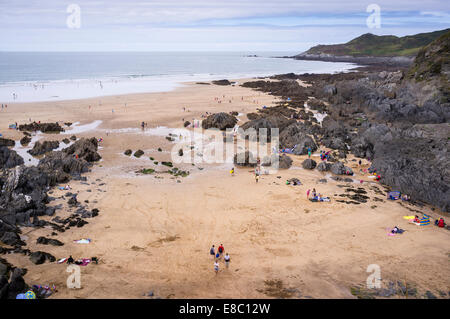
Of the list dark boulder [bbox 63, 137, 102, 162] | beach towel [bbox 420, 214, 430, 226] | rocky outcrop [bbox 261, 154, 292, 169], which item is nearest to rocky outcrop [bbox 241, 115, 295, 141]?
rocky outcrop [bbox 261, 154, 292, 169]

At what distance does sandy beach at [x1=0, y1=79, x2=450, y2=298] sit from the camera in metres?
13.8

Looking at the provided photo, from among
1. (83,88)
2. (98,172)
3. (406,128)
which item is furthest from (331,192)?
(83,88)

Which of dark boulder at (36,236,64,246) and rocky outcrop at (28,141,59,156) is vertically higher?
rocky outcrop at (28,141,59,156)

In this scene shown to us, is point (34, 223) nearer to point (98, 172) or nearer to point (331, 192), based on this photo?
point (98, 172)

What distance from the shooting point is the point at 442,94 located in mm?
39500

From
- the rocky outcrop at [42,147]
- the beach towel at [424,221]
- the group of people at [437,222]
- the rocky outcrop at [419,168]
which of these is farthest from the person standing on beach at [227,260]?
the rocky outcrop at [42,147]

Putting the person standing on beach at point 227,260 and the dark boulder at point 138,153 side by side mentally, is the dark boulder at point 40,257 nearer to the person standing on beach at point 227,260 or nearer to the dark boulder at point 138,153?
the person standing on beach at point 227,260

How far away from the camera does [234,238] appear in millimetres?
17969

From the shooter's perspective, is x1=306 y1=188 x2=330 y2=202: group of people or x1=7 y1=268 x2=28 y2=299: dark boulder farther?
x1=306 y1=188 x2=330 y2=202: group of people

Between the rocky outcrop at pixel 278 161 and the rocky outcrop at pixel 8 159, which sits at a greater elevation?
the rocky outcrop at pixel 8 159

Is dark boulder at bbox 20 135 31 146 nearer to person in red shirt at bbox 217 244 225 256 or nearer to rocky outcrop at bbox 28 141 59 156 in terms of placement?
rocky outcrop at bbox 28 141 59 156

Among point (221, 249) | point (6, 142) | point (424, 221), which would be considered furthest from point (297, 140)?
point (6, 142)

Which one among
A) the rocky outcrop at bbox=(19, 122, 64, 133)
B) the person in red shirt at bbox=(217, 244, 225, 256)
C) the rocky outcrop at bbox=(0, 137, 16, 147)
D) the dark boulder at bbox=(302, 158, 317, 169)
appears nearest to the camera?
the person in red shirt at bbox=(217, 244, 225, 256)

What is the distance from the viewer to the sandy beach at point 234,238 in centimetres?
1383
